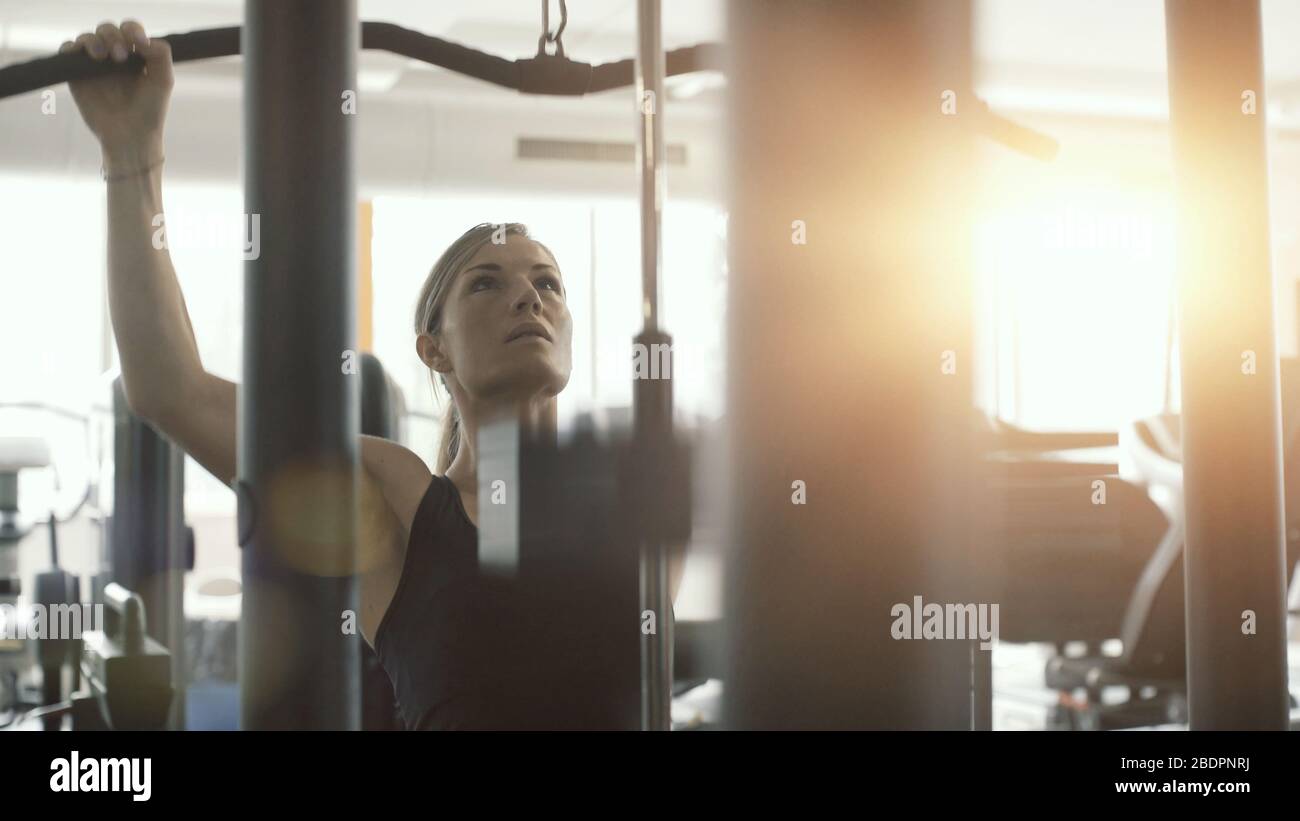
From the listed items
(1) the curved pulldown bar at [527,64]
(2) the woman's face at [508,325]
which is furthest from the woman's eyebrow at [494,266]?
(1) the curved pulldown bar at [527,64]

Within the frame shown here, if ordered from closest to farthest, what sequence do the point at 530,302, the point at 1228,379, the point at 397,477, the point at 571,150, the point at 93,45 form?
the point at 93,45 → the point at 1228,379 → the point at 397,477 → the point at 530,302 → the point at 571,150

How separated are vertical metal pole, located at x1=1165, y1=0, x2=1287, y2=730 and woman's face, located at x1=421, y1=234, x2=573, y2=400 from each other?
0.55 metres

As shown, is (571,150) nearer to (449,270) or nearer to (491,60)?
(449,270)

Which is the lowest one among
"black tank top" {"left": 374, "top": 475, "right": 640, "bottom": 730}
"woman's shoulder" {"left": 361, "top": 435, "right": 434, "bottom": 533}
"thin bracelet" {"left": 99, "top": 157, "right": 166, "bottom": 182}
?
"black tank top" {"left": 374, "top": 475, "right": 640, "bottom": 730}

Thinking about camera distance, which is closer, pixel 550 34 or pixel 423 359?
pixel 550 34

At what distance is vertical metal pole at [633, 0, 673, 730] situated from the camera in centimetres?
48

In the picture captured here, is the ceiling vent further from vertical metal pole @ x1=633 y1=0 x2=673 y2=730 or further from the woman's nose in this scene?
vertical metal pole @ x1=633 y1=0 x2=673 y2=730

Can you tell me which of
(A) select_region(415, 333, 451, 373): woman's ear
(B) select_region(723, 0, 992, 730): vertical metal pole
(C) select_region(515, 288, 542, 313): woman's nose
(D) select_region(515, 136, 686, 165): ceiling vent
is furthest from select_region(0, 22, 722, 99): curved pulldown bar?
(D) select_region(515, 136, 686, 165): ceiling vent

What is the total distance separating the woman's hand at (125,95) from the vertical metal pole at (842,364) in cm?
32

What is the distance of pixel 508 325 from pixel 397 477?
194 mm

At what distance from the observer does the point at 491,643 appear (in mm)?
813

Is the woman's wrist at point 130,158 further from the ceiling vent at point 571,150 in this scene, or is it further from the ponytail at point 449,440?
the ceiling vent at point 571,150

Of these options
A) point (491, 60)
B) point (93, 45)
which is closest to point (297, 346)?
point (93, 45)
